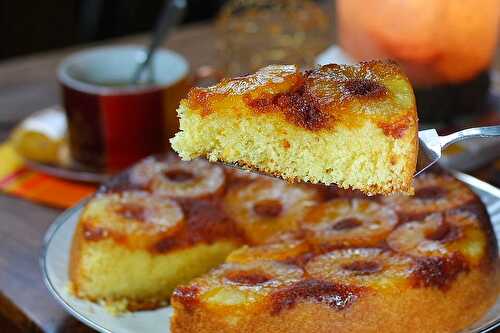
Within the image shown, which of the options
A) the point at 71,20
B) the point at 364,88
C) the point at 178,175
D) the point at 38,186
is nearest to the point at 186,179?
the point at 178,175

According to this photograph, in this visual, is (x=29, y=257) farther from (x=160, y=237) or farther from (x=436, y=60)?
(x=436, y=60)

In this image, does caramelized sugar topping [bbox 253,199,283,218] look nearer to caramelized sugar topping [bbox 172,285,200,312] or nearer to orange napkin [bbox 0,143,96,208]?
caramelized sugar topping [bbox 172,285,200,312]

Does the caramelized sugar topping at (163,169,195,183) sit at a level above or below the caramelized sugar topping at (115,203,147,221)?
below

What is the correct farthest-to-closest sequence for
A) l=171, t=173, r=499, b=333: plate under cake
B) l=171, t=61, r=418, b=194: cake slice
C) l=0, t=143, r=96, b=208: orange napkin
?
l=0, t=143, r=96, b=208: orange napkin
l=171, t=173, r=499, b=333: plate under cake
l=171, t=61, r=418, b=194: cake slice

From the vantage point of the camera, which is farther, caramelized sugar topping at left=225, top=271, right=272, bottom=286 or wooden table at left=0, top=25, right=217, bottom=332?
wooden table at left=0, top=25, right=217, bottom=332

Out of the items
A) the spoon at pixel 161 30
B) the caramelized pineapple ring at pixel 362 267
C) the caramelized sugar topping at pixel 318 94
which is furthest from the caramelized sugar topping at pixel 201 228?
the spoon at pixel 161 30

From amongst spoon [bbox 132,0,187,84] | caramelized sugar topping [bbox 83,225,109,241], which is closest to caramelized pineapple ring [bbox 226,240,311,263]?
caramelized sugar topping [bbox 83,225,109,241]

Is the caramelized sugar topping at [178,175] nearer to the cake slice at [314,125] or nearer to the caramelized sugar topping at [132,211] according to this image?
the caramelized sugar topping at [132,211]
